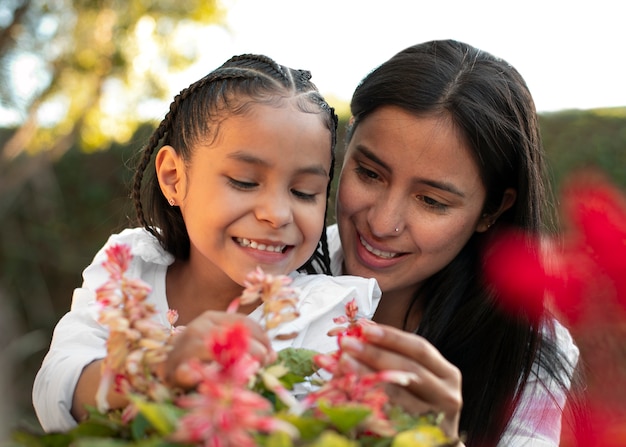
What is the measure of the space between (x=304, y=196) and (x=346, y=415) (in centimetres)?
104

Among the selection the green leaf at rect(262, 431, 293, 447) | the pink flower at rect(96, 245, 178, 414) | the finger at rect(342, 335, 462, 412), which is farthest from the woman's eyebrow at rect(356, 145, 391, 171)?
the green leaf at rect(262, 431, 293, 447)

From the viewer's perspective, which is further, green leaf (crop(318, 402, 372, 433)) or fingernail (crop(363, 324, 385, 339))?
fingernail (crop(363, 324, 385, 339))

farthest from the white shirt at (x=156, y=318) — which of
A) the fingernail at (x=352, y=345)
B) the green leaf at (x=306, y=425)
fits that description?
the green leaf at (x=306, y=425)

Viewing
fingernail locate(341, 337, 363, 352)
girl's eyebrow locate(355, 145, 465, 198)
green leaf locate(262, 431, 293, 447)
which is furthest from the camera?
girl's eyebrow locate(355, 145, 465, 198)

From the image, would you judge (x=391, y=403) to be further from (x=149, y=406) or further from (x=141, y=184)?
(x=141, y=184)

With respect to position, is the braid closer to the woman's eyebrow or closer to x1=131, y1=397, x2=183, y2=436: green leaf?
the woman's eyebrow

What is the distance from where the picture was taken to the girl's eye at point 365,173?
2332mm

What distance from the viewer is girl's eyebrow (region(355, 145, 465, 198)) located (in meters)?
2.25

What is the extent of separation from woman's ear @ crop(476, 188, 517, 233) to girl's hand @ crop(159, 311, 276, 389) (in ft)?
5.01

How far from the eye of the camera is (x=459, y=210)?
2365 millimetres

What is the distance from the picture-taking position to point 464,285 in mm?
2605

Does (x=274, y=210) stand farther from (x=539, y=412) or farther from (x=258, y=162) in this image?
(x=539, y=412)

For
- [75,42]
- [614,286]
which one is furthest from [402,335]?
[75,42]

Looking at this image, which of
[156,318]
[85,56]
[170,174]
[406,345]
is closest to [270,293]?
[406,345]
